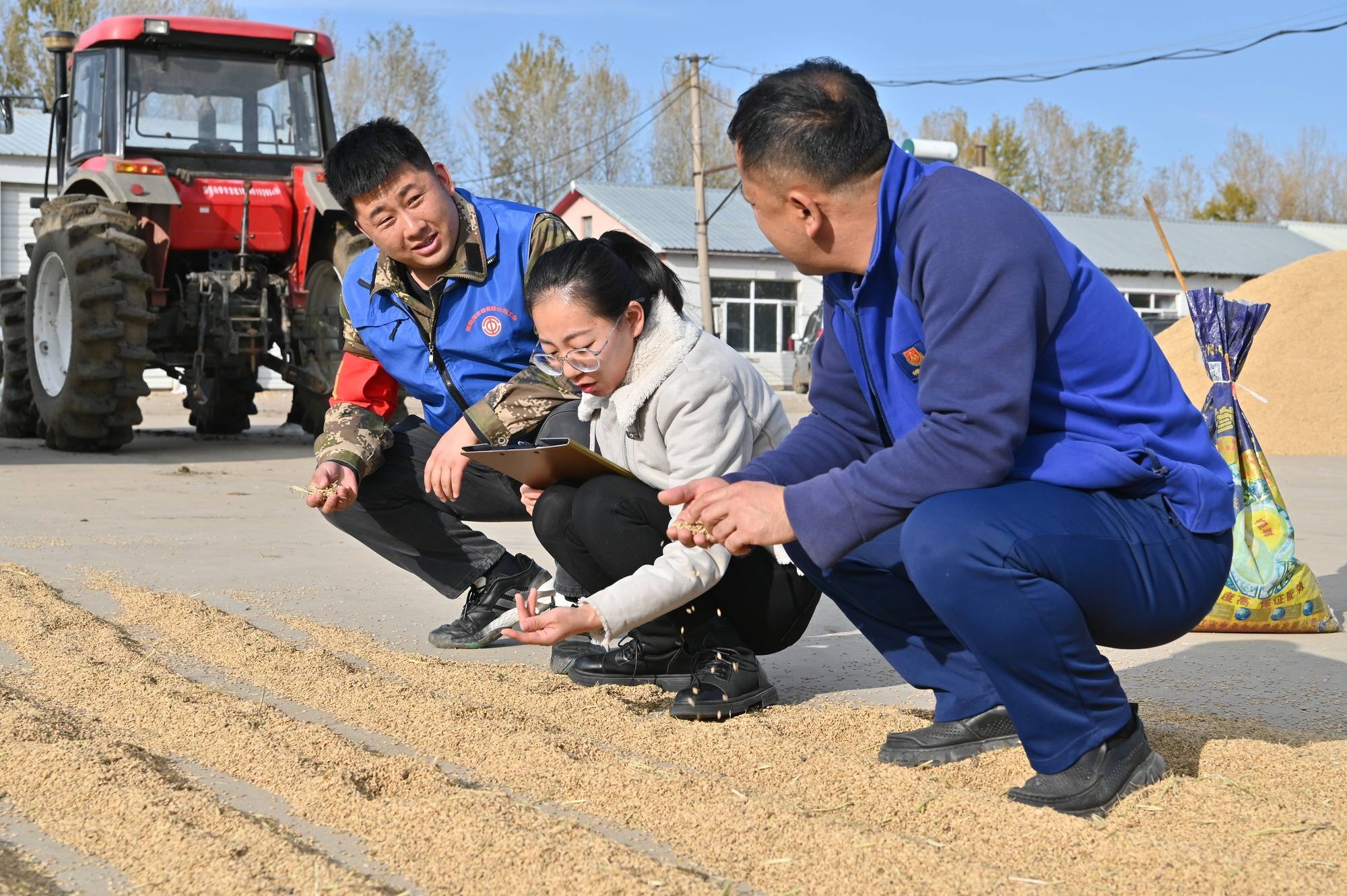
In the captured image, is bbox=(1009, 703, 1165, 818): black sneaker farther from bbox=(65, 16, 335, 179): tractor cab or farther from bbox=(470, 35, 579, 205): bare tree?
bbox=(470, 35, 579, 205): bare tree

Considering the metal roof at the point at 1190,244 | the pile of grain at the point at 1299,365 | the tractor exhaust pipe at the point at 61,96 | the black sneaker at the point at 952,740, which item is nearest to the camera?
the black sneaker at the point at 952,740

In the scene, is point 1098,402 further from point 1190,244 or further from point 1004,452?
point 1190,244

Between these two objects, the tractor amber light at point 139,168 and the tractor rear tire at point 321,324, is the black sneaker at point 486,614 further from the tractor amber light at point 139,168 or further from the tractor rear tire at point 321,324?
the tractor amber light at point 139,168

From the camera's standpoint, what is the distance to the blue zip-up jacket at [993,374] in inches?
87.1

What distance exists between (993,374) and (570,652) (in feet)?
6.13

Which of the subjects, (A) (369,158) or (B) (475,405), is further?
(B) (475,405)

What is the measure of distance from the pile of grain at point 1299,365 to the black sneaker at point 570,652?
28.2 feet

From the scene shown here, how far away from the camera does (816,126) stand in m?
2.32

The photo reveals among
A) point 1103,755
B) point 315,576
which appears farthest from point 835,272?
point 315,576

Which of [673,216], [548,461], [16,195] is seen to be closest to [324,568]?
[548,461]

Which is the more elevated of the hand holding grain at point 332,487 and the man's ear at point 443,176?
the man's ear at point 443,176

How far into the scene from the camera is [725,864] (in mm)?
2127

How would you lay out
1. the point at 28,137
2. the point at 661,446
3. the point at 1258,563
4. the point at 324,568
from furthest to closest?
1. the point at 28,137
2. the point at 324,568
3. the point at 1258,563
4. the point at 661,446

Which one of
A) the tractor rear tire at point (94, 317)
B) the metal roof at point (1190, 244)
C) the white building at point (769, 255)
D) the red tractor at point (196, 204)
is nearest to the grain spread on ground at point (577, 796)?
the tractor rear tire at point (94, 317)
